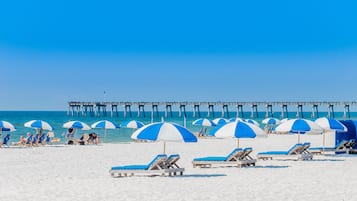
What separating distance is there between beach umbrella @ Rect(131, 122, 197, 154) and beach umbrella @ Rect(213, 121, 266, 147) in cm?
219

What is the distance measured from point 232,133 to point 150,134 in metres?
2.86

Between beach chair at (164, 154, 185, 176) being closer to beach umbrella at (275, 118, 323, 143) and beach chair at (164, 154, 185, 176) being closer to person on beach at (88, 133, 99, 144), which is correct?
beach umbrella at (275, 118, 323, 143)

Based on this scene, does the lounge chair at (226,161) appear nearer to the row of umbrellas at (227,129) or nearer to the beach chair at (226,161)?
the beach chair at (226,161)

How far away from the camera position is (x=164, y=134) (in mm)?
12469

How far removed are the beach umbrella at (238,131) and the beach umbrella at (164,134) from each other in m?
2.19

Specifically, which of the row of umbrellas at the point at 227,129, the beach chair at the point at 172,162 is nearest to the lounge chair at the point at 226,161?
the row of umbrellas at the point at 227,129

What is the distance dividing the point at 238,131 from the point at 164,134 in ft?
9.15

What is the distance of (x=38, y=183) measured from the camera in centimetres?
1156

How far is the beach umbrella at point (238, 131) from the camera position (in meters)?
14.6

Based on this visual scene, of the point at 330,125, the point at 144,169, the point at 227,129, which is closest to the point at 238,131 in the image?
the point at 227,129

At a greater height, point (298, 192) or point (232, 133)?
point (232, 133)

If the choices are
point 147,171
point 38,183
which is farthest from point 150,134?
point 38,183

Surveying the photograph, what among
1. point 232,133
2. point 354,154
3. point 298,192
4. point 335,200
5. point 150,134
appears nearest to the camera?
point 335,200

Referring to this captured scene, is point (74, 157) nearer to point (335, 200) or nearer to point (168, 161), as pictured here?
point (168, 161)
